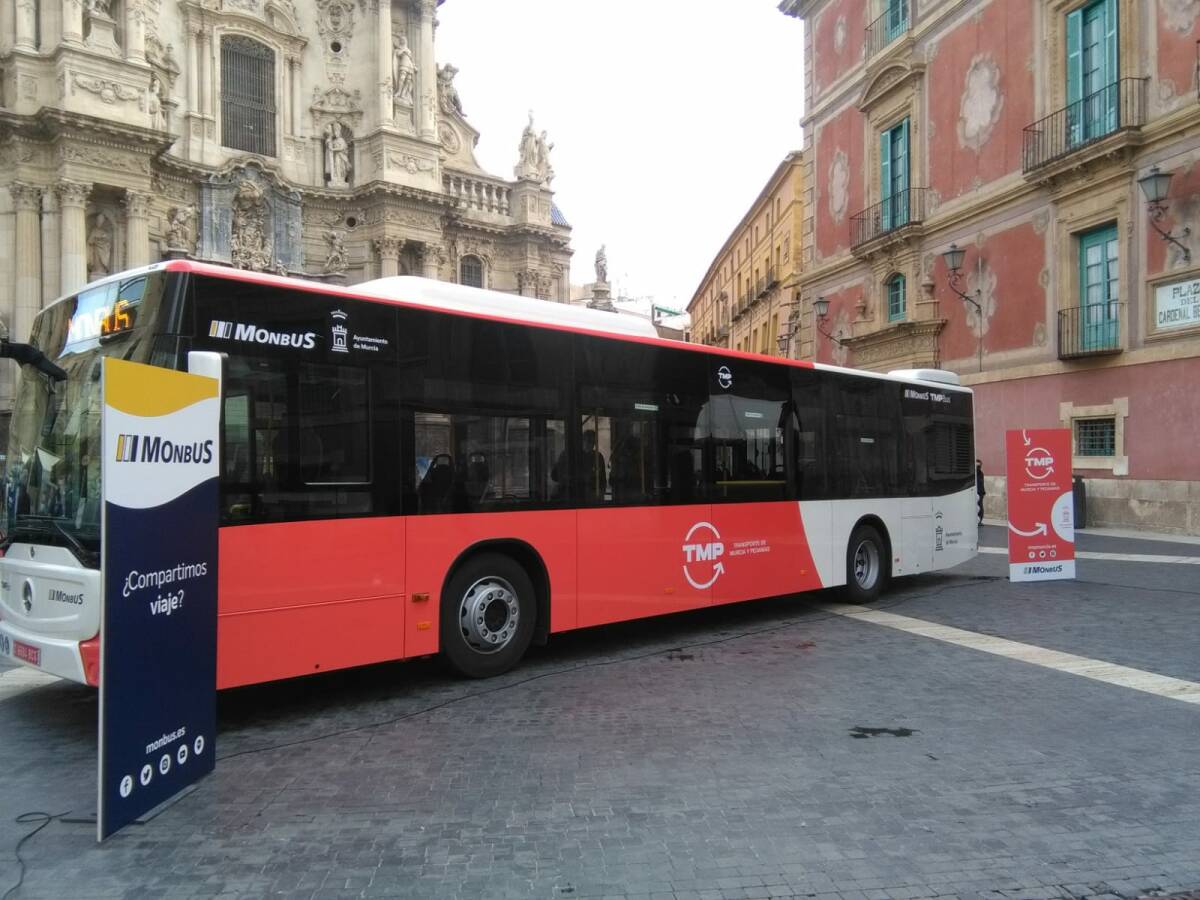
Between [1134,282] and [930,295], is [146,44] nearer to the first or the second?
[930,295]

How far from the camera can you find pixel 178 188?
27969 mm

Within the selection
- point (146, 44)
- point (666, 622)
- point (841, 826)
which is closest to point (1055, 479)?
point (666, 622)

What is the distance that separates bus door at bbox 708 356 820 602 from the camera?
29.6 feet

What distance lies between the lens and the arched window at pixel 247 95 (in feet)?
98.7

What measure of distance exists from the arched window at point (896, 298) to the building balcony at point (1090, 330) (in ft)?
21.4

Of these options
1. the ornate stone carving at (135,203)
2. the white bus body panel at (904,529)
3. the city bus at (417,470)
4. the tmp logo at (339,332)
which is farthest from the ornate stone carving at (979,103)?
the ornate stone carving at (135,203)

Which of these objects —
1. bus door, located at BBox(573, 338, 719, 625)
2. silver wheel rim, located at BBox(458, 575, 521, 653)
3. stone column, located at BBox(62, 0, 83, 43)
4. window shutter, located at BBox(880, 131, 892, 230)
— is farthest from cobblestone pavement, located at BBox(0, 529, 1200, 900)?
stone column, located at BBox(62, 0, 83, 43)

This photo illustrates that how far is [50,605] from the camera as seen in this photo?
528 centimetres

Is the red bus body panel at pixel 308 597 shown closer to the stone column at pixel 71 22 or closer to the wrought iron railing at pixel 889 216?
the wrought iron railing at pixel 889 216

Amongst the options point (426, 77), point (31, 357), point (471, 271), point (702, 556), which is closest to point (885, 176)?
point (471, 271)

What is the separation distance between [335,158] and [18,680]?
29.0m

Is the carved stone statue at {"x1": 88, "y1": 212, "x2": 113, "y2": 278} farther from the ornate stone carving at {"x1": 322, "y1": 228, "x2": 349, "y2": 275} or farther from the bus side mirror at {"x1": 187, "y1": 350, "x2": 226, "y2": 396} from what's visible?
the bus side mirror at {"x1": 187, "y1": 350, "x2": 226, "y2": 396}

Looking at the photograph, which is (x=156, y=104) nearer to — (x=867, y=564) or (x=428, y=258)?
(x=428, y=258)

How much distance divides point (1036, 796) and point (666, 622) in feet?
18.6
